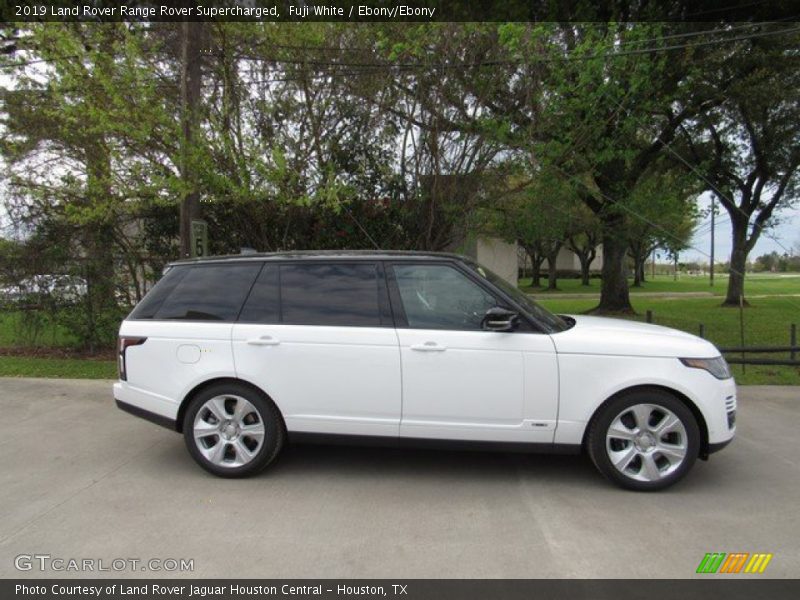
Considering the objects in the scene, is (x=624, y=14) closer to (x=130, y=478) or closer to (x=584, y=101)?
(x=584, y=101)

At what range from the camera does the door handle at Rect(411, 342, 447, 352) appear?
402 cm

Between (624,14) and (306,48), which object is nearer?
(306,48)

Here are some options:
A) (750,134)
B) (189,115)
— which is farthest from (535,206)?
(750,134)

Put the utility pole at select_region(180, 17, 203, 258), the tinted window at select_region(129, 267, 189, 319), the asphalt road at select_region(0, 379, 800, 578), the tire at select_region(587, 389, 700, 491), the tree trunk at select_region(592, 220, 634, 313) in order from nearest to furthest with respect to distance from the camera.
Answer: the asphalt road at select_region(0, 379, 800, 578)
the tire at select_region(587, 389, 700, 491)
the tinted window at select_region(129, 267, 189, 319)
the utility pole at select_region(180, 17, 203, 258)
the tree trunk at select_region(592, 220, 634, 313)

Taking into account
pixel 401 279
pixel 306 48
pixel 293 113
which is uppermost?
pixel 306 48

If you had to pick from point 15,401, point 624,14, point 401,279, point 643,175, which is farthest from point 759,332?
point 15,401

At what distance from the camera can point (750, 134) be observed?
17.2 meters

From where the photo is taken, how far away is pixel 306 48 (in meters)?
8.70

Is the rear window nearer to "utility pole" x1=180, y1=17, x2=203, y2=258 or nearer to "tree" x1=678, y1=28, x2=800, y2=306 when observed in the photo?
"utility pole" x1=180, y1=17, x2=203, y2=258

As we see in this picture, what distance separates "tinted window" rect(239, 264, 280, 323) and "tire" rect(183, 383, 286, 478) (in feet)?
1.84

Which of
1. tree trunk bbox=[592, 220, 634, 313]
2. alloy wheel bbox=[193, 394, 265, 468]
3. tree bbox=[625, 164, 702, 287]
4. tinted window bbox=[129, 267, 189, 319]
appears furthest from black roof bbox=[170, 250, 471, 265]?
tree trunk bbox=[592, 220, 634, 313]

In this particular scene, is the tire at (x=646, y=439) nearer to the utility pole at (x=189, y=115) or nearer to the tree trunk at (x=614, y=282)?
the utility pole at (x=189, y=115)
